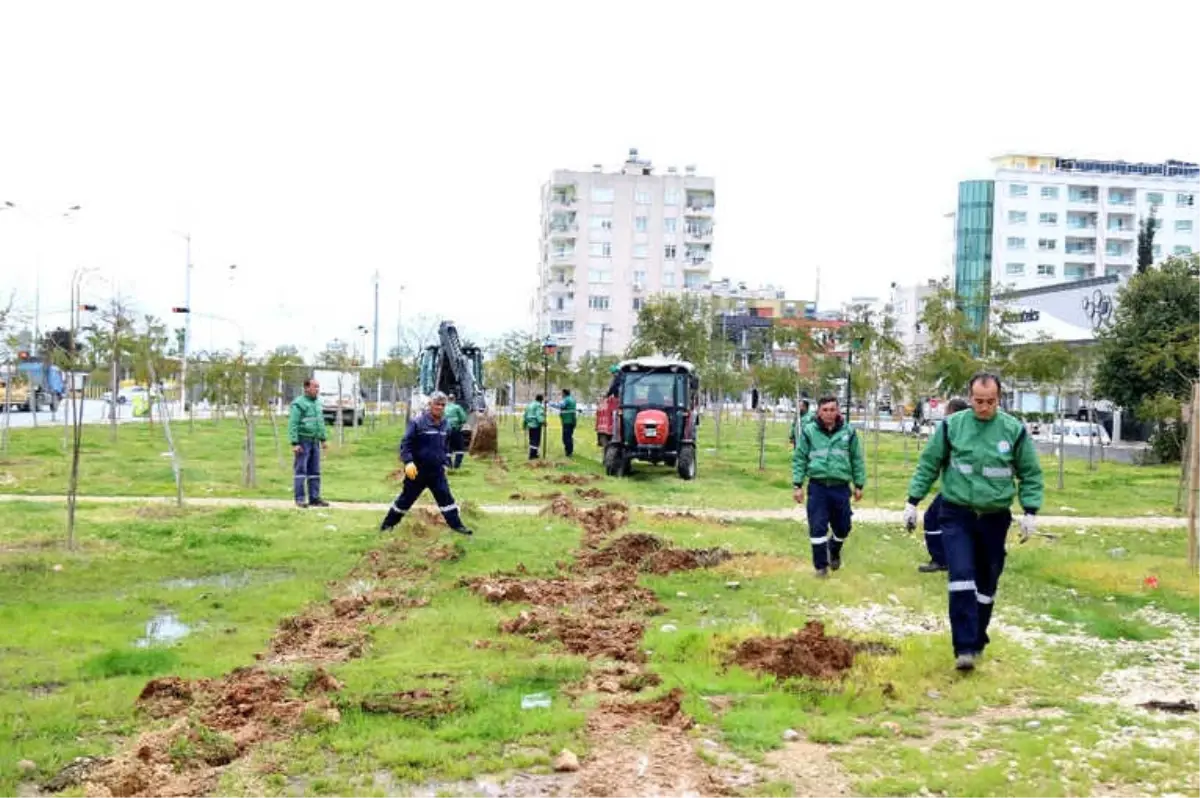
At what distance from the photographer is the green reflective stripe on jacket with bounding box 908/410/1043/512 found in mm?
8047

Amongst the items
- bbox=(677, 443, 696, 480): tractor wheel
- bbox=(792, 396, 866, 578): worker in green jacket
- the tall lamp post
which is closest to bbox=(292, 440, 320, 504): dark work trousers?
bbox=(792, 396, 866, 578): worker in green jacket

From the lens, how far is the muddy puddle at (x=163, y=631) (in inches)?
335

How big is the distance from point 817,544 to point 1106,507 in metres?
12.2

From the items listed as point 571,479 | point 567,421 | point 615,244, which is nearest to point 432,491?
point 571,479

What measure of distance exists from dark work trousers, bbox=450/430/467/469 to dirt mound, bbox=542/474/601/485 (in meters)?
2.23

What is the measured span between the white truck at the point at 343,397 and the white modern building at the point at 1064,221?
206ft

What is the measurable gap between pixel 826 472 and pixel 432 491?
5.11m

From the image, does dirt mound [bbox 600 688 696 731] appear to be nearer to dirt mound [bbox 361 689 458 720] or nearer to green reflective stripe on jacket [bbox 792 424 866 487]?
dirt mound [bbox 361 689 458 720]

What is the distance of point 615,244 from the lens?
336 feet

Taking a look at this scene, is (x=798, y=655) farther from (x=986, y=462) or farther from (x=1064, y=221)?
(x=1064, y=221)

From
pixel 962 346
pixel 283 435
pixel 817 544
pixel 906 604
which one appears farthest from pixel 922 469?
pixel 283 435

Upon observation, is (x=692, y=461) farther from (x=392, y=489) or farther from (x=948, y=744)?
(x=948, y=744)

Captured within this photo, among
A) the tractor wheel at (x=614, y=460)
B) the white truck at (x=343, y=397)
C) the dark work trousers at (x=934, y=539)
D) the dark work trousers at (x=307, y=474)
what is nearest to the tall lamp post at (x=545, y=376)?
the tractor wheel at (x=614, y=460)

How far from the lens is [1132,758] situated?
19.5 feet
